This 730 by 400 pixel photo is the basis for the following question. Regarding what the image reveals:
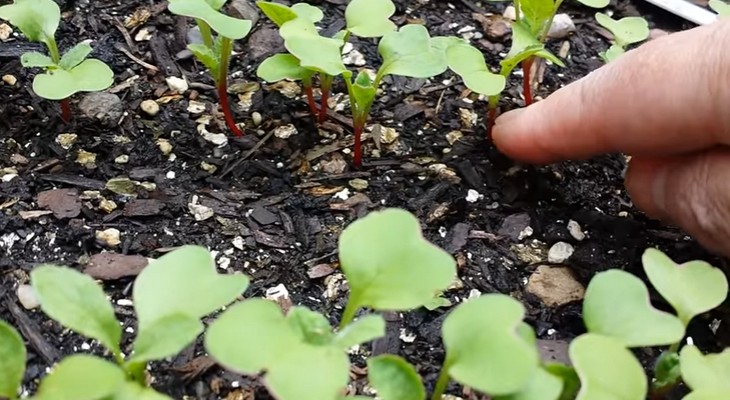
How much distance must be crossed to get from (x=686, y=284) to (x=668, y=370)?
0.09 metres

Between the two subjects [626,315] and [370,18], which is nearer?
[626,315]

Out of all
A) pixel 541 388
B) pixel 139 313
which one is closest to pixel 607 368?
pixel 541 388

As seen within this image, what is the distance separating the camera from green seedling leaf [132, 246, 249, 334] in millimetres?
756

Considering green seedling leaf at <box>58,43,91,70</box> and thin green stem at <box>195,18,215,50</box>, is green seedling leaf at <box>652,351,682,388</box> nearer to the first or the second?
thin green stem at <box>195,18,215,50</box>

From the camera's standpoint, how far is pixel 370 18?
1177 millimetres

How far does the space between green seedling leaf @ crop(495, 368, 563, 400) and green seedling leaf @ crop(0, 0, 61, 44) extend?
830 millimetres

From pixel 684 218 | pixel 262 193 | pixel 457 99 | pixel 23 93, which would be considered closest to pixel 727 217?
pixel 684 218

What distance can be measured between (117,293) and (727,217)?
751 mm

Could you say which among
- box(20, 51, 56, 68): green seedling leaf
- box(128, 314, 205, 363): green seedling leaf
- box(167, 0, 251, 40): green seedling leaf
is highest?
box(167, 0, 251, 40): green seedling leaf

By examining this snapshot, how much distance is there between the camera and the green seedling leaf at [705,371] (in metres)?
0.79

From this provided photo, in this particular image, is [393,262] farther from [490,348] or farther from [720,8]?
[720,8]

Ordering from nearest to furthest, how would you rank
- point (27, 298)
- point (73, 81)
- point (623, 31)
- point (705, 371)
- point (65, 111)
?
point (705, 371), point (27, 298), point (73, 81), point (65, 111), point (623, 31)

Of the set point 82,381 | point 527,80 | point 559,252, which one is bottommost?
point 559,252

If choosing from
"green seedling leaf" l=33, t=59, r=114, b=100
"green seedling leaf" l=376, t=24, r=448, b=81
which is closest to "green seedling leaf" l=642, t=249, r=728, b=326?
"green seedling leaf" l=376, t=24, r=448, b=81
